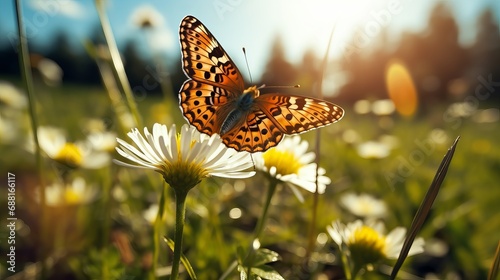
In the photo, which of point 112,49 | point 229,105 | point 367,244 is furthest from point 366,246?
point 112,49

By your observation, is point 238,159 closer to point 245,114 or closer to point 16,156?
point 245,114

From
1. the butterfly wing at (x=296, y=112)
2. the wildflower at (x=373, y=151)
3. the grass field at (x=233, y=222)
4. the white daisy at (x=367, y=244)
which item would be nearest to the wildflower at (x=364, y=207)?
the grass field at (x=233, y=222)

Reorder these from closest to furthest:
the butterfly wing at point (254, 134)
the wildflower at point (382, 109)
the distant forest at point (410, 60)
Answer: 1. the butterfly wing at point (254, 134)
2. the wildflower at point (382, 109)
3. the distant forest at point (410, 60)

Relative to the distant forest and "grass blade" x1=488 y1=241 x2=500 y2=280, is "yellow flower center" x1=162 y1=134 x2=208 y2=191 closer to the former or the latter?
"grass blade" x1=488 y1=241 x2=500 y2=280

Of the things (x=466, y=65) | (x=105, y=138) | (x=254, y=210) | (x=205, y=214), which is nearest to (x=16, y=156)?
(x=105, y=138)

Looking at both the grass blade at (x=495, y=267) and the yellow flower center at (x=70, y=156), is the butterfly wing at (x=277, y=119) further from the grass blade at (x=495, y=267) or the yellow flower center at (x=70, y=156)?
the yellow flower center at (x=70, y=156)

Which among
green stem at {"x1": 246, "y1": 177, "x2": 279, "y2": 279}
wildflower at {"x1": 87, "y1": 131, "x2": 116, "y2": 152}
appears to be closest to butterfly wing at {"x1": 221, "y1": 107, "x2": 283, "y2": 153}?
green stem at {"x1": 246, "y1": 177, "x2": 279, "y2": 279}

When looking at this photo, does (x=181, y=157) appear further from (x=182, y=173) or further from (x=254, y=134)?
(x=254, y=134)
